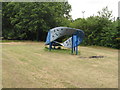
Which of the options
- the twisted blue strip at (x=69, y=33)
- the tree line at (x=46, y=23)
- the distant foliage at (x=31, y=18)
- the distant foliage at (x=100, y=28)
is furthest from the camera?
the distant foliage at (x=31, y=18)

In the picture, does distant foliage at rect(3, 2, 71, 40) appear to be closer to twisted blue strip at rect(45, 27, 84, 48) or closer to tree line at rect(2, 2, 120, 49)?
tree line at rect(2, 2, 120, 49)

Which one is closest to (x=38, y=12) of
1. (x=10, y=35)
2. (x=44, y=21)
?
(x=44, y=21)

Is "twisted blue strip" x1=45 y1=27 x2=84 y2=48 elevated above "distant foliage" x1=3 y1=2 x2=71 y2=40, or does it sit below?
below

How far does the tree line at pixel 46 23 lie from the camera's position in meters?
16.5

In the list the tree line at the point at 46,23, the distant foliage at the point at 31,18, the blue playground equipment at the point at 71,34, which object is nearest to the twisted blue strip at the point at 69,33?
the blue playground equipment at the point at 71,34

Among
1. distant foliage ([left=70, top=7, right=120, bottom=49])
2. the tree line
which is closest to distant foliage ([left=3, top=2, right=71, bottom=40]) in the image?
the tree line

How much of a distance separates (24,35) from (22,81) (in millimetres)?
20077

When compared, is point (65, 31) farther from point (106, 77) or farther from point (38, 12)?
point (38, 12)

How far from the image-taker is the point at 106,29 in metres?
16.4

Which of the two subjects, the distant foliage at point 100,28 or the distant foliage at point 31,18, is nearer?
the distant foliage at point 100,28

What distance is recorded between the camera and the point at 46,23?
2180 centimetres

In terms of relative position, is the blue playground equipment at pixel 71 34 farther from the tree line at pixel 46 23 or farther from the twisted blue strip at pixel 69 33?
the tree line at pixel 46 23

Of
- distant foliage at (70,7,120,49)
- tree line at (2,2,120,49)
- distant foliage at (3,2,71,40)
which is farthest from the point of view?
distant foliage at (3,2,71,40)

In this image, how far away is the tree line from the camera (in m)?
16.5
